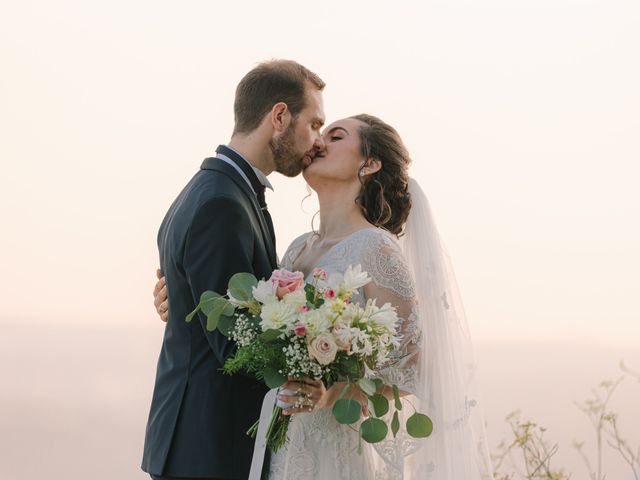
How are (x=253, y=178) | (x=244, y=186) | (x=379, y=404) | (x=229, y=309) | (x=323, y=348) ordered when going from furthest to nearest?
1. (x=253, y=178)
2. (x=244, y=186)
3. (x=379, y=404)
4. (x=229, y=309)
5. (x=323, y=348)

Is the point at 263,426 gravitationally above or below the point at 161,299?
below

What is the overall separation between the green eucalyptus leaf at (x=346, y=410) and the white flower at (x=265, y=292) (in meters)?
0.56

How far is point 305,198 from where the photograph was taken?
5734mm

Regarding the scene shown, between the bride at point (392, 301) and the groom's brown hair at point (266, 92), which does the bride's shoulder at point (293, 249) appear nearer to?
the bride at point (392, 301)

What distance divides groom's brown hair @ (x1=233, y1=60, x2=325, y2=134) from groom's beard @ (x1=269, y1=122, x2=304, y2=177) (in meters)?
0.11

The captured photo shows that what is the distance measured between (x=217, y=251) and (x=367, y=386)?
889 mm

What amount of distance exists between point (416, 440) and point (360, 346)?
1137 millimetres

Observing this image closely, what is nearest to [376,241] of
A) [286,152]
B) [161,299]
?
[286,152]

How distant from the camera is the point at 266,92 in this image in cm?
514

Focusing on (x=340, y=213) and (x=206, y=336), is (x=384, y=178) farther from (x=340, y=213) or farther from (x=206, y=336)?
(x=206, y=336)

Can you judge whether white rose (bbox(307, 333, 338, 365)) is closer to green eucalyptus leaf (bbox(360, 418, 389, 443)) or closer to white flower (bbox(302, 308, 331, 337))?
white flower (bbox(302, 308, 331, 337))

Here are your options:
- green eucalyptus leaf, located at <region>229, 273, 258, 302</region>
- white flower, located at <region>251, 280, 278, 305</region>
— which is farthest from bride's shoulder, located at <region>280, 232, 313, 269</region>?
white flower, located at <region>251, 280, 278, 305</region>

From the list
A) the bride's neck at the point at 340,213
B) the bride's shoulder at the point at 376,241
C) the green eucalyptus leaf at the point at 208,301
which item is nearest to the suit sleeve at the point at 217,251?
the green eucalyptus leaf at the point at 208,301

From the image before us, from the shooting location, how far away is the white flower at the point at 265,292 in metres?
4.02
